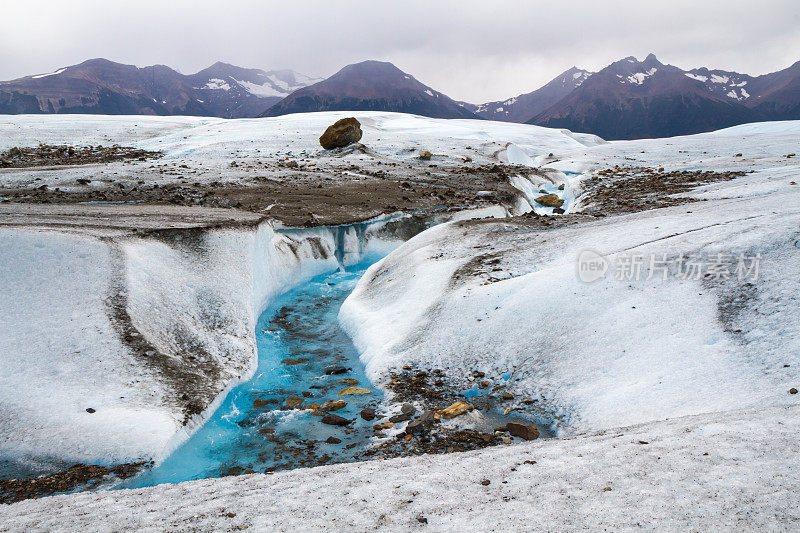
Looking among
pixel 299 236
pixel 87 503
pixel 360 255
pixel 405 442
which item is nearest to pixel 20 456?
pixel 87 503

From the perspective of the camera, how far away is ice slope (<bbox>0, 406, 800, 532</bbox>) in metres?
3.86

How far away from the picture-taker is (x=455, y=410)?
7.84 metres

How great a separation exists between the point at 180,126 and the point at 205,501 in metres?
54.1

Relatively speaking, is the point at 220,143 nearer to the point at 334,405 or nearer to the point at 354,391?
the point at 354,391

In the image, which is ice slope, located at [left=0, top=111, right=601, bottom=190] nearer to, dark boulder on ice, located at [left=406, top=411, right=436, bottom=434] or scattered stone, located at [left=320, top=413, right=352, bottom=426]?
scattered stone, located at [left=320, top=413, right=352, bottom=426]

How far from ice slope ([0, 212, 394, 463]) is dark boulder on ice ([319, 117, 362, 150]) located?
2323 centimetres

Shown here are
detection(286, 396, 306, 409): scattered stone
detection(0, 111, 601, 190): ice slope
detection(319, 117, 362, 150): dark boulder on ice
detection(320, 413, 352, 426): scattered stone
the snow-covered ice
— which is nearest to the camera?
the snow-covered ice

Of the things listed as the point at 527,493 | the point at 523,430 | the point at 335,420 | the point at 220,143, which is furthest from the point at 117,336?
the point at 220,143

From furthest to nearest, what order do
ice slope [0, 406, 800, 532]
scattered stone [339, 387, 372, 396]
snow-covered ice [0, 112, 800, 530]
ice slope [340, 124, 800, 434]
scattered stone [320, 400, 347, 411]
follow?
scattered stone [339, 387, 372, 396] < scattered stone [320, 400, 347, 411] < ice slope [340, 124, 800, 434] < snow-covered ice [0, 112, 800, 530] < ice slope [0, 406, 800, 532]

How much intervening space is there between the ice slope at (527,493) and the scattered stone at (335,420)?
2536mm

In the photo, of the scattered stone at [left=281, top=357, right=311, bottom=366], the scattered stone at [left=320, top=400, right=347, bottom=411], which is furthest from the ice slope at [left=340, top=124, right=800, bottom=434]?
the scattered stone at [left=281, top=357, right=311, bottom=366]

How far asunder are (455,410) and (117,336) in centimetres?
627

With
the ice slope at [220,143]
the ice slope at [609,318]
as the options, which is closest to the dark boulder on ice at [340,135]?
the ice slope at [220,143]

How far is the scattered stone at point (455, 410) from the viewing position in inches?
307
